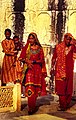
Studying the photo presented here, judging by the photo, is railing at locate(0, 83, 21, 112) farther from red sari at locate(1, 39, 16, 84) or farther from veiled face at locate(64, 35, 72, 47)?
red sari at locate(1, 39, 16, 84)

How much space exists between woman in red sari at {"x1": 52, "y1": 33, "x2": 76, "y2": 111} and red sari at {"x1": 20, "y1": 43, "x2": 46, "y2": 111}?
0.41 m

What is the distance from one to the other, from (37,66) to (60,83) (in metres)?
0.68

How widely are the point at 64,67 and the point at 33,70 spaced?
0.72 meters

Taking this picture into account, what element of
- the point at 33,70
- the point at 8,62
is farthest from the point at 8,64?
the point at 33,70

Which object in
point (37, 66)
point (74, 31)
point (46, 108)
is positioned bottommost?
point (46, 108)

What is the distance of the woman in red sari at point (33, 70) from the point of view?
923 cm

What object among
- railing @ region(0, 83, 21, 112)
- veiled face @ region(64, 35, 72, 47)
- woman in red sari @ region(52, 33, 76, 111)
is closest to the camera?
railing @ region(0, 83, 21, 112)

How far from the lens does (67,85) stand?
9.69 m

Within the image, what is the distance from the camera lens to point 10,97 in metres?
9.20

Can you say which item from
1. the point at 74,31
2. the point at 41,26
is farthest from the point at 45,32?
the point at 74,31

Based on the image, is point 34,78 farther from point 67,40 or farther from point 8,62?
point 8,62

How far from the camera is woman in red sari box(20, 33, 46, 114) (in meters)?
9.23

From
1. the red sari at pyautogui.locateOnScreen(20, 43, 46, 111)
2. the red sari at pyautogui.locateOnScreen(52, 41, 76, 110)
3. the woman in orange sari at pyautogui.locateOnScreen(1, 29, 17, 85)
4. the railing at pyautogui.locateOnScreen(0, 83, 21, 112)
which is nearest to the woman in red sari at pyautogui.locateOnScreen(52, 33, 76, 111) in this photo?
the red sari at pyautogui.locateOnScreen(52, 41, 76, 110)

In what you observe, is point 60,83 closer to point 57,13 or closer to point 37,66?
point 37,66
